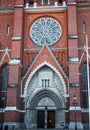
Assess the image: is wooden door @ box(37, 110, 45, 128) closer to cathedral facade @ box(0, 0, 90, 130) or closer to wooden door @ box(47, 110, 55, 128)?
cathedral facade @ box(0, 0, 90, 130)

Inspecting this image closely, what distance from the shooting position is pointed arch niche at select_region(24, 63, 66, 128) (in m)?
28.9

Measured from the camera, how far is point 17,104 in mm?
28266

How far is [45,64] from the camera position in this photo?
98.9 ft

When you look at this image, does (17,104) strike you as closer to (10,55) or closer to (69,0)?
(10,55)

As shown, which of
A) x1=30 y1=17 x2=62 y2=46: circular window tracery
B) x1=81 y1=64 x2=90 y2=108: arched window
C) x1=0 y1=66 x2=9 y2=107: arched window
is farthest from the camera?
x1=30 y1=17 x2=62 y2=46: circular window tracery

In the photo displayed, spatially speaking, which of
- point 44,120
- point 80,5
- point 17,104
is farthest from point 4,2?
point 44,120

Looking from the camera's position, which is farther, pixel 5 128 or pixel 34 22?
pixel 34 22

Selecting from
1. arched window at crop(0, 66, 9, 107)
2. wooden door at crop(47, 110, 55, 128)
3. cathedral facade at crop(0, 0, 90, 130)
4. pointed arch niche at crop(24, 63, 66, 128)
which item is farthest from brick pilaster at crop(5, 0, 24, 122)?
wooden door at crop(47, 110, 55, 128)

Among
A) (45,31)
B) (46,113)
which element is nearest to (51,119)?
(46,113)

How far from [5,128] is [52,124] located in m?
5.82

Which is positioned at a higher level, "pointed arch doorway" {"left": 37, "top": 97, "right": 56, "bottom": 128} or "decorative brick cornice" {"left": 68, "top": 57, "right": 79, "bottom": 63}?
"decorative brick cornice" {"left": 68, "top": 57, "right": 79, "bottom": 63}

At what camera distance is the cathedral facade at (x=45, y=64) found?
28.1 metres

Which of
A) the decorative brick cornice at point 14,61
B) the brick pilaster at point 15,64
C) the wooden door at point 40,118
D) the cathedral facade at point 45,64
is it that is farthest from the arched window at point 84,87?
the decorative brick cornice at point 14,61

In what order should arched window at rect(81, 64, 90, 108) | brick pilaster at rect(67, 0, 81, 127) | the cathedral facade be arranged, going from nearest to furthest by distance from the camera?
1. brick pilaster at rect(67, 0, 81, 127)
2. the cathedral facade
3. arched window at rect(81, 64, 90, 108)
